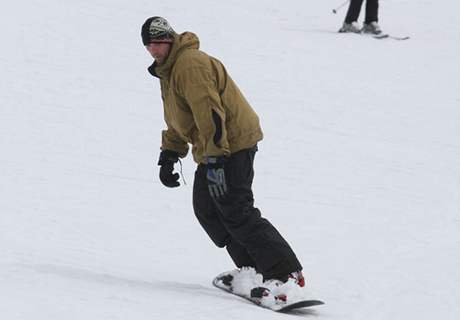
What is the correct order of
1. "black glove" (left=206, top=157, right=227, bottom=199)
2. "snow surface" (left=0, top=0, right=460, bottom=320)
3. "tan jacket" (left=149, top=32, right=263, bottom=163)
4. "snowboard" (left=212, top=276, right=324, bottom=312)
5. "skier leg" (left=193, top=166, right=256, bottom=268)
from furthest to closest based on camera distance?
"snow surface" (left=0, top=0, right=460, bottom=320), "skier leg" (left=193, top=166, right=256, bottom=268), "snowboard" (left=212, top=276, right=324, bottom=312), "black glove" (left=206, top=157, right=227, bottom=199), "tan jacket" (left=149, top=32, right=263, bottom=163)

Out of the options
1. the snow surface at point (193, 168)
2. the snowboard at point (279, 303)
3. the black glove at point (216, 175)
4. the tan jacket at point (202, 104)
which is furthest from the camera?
the snow surface at point (193, 168)

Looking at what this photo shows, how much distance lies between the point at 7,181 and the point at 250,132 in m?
3.04

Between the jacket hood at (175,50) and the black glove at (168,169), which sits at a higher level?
the jacket hood at (175,50)

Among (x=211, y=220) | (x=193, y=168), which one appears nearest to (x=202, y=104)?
(x=211, y=220)

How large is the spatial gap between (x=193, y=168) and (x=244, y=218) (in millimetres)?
3565

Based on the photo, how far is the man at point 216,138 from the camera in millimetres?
5406

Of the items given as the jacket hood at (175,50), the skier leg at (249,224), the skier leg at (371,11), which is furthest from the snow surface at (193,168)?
the jacket hood at (175,50)

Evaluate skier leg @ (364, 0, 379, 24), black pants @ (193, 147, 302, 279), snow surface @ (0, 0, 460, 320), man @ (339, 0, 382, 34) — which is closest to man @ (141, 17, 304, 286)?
black pants @ (193, 147, 302, 279)

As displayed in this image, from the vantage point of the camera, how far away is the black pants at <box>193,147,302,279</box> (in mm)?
5691

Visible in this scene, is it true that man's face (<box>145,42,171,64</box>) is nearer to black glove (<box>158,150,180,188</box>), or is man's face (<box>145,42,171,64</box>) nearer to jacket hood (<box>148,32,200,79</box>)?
jacket hood (<box>148,32,200,79</box>)

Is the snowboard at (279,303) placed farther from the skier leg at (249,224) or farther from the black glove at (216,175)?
the black glove at (216,175)

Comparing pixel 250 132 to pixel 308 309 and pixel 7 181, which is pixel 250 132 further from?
pixel 7 181

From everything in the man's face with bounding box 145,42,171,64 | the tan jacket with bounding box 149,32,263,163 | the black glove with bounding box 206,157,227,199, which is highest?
the man's face with bounding box 145,42,171,64

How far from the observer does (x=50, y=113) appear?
1023cm
